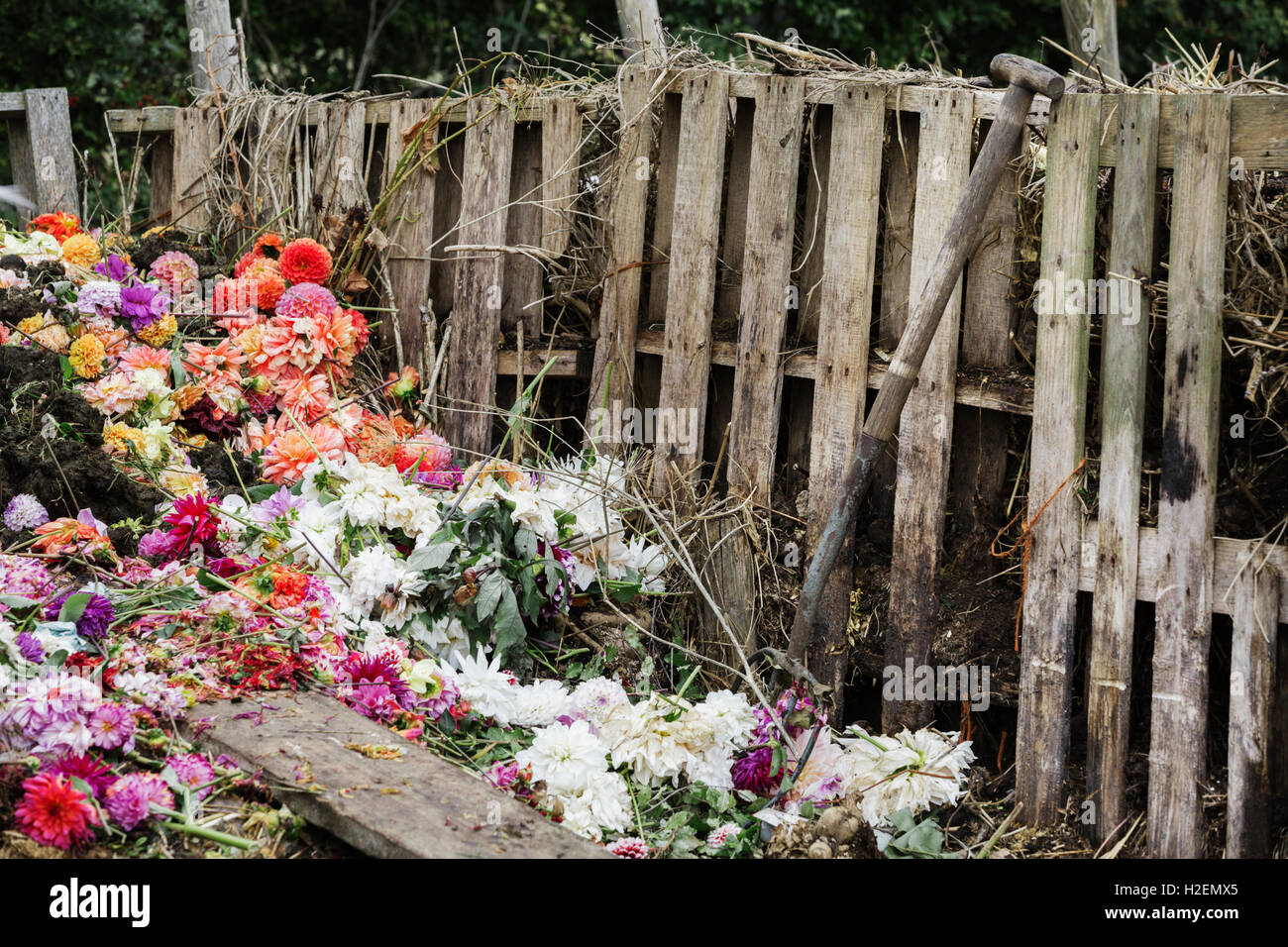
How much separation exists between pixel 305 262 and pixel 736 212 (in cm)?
168

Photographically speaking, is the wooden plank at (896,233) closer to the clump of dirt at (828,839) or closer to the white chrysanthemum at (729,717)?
the white chrysanthemum at (729,717)

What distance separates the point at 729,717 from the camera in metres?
2.98

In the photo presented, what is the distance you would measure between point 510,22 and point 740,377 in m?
8.37

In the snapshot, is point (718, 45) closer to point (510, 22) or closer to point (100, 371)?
point (510, 22)

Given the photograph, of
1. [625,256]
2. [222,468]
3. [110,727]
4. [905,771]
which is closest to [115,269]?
[222,468]

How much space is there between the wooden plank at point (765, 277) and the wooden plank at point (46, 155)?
3.35 meters

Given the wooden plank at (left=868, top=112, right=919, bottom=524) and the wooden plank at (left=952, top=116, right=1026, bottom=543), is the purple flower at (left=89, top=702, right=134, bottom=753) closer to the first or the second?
the wooden plank at (left=868, top=112, right=919, bottom=524)

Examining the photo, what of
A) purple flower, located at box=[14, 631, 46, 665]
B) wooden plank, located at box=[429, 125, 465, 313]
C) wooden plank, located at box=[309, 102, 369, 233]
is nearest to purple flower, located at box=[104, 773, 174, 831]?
purple flower, located at box=[14, 631, 46, 665]

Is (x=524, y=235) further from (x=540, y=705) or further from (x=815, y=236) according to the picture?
(x=540, y=705)

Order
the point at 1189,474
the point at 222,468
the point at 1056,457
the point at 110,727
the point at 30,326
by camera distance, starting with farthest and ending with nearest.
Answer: the point at 30,326 < the point at 222,468 < the point at 1056,457 < the point at 1189,474 < the point at 110,727

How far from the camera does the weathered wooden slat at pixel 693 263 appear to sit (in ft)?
11.7

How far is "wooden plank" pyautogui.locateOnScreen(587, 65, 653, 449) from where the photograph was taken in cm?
377

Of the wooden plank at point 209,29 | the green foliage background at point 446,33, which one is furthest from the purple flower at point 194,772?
the green foliage background at point 446,33
